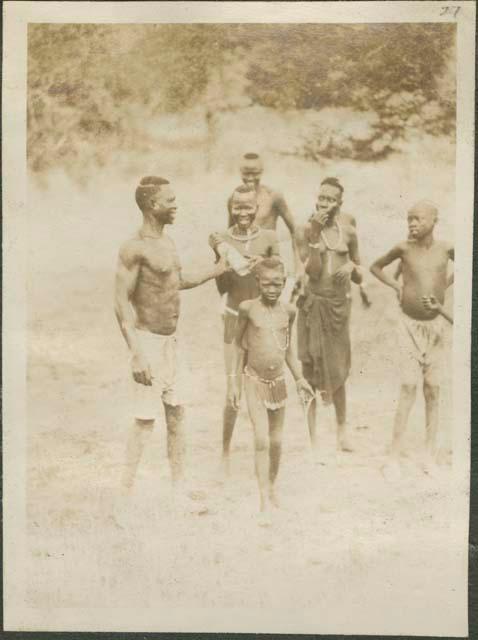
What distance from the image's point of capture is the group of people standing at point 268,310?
3242 millimetres

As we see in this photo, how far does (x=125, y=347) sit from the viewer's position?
128 inches

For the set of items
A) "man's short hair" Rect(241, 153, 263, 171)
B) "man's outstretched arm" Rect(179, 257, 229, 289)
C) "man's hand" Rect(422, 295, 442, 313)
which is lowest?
"man's hand" Rect(422, 295, 442, 313)

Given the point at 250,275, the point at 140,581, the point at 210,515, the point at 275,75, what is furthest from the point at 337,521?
the point at 275,75

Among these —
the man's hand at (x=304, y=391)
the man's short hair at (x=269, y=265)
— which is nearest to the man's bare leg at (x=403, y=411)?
the man's hand at (x=304, y=391)

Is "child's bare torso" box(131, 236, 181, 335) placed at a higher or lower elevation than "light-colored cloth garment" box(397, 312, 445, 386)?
higher

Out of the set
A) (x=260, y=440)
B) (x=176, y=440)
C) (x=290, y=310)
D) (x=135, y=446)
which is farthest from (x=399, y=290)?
(x=135, y=446)

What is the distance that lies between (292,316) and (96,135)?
1.05m

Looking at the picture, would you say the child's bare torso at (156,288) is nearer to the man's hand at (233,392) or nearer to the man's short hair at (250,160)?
the man's hand at (233,392)

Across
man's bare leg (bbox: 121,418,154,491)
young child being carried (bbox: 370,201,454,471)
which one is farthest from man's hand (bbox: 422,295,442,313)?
man's bare leg (bbox: 121,418,154,491)

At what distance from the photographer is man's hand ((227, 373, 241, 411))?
3246 mm

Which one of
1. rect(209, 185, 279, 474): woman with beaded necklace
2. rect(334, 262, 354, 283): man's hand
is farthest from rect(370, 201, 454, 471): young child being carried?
rect(209, 185, 279, 474): woman with beaded necklace

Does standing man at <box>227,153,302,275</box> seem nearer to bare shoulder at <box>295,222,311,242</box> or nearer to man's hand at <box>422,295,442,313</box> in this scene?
bare shoulder at <box>295,222,311,242</box>

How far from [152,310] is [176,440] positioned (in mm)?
517

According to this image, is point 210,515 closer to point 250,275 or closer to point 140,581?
point 140,581
